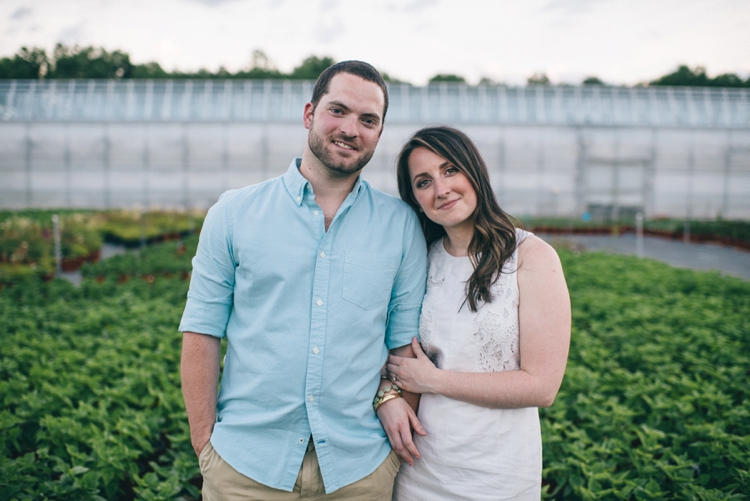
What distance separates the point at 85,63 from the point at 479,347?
5513 centimetres

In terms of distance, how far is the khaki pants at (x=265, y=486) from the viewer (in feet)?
5.44

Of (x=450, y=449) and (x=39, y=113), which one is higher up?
(x=39, y=113)

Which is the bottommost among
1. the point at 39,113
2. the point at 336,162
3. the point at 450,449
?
the point at 450,449

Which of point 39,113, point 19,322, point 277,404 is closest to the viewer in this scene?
point 277,404

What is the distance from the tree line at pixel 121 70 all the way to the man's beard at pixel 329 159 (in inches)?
1765

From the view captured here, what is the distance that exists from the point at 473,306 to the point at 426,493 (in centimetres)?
74

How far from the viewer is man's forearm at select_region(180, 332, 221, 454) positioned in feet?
5.70

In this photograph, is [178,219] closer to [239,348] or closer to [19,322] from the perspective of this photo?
[19,322]

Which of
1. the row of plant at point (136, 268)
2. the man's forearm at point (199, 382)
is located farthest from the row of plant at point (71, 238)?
the man's forearm at point (199, 382)

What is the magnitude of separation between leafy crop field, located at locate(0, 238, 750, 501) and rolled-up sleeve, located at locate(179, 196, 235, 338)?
954 millimetres

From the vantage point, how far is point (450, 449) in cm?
177

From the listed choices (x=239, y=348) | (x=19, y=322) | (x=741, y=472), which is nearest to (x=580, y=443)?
(x=741, y=472)

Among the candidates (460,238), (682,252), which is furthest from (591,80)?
(460,238)

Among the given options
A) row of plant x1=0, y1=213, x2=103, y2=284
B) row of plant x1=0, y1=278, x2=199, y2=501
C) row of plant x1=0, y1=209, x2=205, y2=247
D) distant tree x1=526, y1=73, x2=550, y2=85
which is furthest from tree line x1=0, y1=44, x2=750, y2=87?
row of plant x1=0, y1=278, x2=199, y2=501
